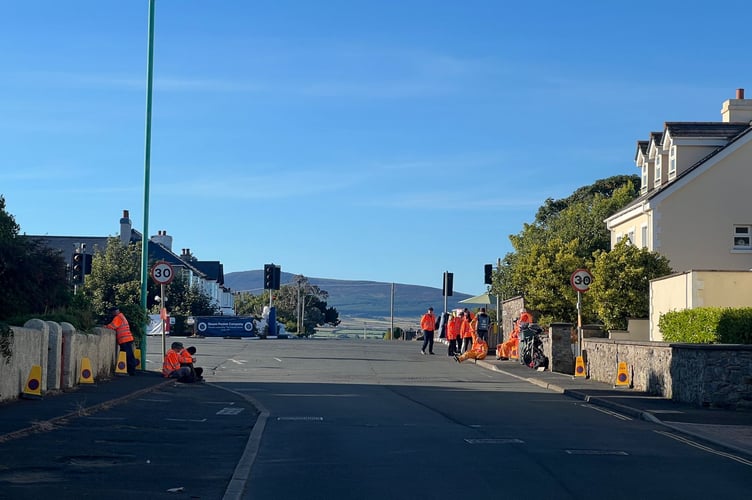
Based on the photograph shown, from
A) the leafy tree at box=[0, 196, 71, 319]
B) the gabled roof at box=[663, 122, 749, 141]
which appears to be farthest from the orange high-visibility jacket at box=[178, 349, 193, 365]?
the gabled roof at box=[663, 122, 749, 141]

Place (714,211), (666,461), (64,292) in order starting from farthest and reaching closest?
(714,211), (64,292), (666,461)

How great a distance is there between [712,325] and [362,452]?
535 inches

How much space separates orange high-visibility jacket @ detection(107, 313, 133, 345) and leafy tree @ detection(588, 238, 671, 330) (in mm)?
15757

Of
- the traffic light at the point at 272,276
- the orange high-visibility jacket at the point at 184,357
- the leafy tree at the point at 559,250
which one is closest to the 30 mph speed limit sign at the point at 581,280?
the leafy tree at the point at 559,250

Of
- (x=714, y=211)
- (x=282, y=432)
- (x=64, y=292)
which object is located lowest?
(x=282, y=432)

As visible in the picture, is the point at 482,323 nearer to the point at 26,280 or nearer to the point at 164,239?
the point at 26,280

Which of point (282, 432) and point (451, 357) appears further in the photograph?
point (451, 357)

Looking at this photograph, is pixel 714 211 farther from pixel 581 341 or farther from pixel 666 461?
pixel 666 461

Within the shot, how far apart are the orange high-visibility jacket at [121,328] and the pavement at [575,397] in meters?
1.01

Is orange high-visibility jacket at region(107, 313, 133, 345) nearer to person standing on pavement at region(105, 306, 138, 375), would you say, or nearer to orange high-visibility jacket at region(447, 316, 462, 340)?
person standing on pavement at region(105, 306, 138, 375)

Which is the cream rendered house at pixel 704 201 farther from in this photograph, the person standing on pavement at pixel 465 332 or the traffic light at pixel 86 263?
the traffic light at pixel 86 263

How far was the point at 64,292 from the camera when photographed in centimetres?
2708

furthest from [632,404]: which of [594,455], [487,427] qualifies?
[594,455]

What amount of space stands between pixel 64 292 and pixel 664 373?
15026mm
